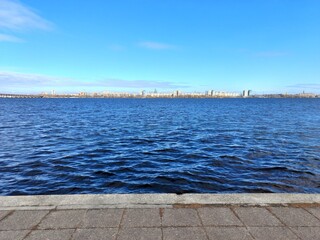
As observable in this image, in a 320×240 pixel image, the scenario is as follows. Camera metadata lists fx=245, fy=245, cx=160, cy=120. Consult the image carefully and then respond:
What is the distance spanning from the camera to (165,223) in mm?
4102

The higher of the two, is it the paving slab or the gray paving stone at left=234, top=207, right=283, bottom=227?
the paving slab

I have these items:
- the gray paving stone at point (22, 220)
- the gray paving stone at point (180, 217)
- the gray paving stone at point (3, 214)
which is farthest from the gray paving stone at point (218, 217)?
the gray paving stone at point (3, 214)

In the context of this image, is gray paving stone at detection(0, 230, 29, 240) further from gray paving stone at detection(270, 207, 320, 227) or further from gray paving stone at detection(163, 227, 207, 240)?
gray paving stone at detection(270, 207, 320, 227)

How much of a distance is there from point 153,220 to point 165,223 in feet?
0.72

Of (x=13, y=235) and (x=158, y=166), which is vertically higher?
(x=13, y=235)

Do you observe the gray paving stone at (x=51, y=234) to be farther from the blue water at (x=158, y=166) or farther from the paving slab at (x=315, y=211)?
the blue water at (x=158, y=166)

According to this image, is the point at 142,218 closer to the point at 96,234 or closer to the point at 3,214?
Result: the point at 96,234

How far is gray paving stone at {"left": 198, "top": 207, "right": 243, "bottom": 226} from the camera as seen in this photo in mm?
4108

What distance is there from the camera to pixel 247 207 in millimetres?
4660

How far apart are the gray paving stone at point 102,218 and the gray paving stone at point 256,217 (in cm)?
217

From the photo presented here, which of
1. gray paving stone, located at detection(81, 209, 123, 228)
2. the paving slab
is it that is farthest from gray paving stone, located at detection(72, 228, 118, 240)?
the paving slab

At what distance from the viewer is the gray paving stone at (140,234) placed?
145 inches

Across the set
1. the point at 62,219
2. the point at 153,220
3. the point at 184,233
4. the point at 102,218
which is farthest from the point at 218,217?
the point at 62,219

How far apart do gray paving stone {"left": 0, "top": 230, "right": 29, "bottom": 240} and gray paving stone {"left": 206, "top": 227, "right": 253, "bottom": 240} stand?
113 inches
